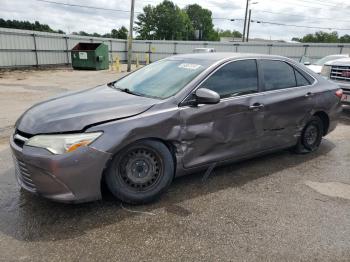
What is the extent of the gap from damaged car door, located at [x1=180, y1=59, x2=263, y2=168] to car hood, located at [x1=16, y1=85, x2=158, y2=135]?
1.76ft

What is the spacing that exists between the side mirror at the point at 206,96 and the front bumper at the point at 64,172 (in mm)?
1165

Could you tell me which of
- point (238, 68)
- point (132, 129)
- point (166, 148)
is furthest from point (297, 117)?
point (132, 129)

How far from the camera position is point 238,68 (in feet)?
13.1

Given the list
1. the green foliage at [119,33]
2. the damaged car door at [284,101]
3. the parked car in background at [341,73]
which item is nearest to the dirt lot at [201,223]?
the damaged car door at [284,101]

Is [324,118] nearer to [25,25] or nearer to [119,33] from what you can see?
[119,33]

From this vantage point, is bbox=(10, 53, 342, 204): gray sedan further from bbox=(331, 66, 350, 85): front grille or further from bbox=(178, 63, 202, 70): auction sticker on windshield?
bbox=(331, 66, 350, 85): front grille

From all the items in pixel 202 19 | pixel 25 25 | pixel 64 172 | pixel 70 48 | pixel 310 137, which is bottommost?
pixel 310 137

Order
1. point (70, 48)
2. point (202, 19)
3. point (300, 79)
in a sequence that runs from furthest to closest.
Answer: point (202, 19), point (70, 48), point (300, 79)

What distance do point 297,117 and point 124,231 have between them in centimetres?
302

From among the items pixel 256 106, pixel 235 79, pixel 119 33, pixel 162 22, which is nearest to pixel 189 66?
pixel 235 79

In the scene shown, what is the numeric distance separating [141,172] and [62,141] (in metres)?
0.86

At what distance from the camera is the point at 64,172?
2773 mm

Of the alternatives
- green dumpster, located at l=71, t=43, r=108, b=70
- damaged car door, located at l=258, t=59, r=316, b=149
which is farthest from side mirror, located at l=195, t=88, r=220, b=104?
green dumpster, located at l=71, t=43, r=108, b=70

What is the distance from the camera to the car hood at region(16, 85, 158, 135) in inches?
115
